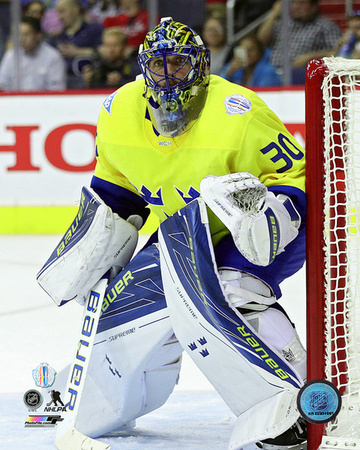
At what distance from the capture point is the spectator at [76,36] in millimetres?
5961

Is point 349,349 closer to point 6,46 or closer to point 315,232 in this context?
point 315,232

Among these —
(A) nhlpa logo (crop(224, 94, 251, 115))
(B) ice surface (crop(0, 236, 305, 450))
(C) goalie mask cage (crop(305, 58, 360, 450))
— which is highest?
(A) nhlpa logo (crop(224, 94, 251, 115))

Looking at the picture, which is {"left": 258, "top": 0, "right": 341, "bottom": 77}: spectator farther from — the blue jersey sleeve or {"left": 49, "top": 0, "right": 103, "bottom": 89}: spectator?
the blue jersey sleeve

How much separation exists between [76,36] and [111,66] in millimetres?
315

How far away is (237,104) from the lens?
2.07m

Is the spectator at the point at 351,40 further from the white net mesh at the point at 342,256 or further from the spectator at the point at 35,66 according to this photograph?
the white net mesh at the point at 342,256

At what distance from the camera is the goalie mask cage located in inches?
75.1

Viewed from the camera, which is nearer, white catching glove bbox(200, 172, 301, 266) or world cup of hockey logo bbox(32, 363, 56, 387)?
white catching glove bbox(200, 172, 301, 266)

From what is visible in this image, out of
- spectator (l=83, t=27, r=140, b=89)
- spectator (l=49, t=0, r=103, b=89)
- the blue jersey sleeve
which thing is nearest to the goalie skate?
the blue jersey sleeve

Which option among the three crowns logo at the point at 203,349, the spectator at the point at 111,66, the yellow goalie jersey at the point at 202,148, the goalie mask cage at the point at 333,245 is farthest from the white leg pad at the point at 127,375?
the spectator at the point at 111,66

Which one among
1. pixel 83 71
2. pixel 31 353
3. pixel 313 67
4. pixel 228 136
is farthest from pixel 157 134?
pixel 83 71

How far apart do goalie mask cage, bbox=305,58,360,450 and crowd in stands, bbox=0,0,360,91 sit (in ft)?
12.8

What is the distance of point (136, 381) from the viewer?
2217 millimetres

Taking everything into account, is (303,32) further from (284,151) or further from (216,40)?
(284,151)
